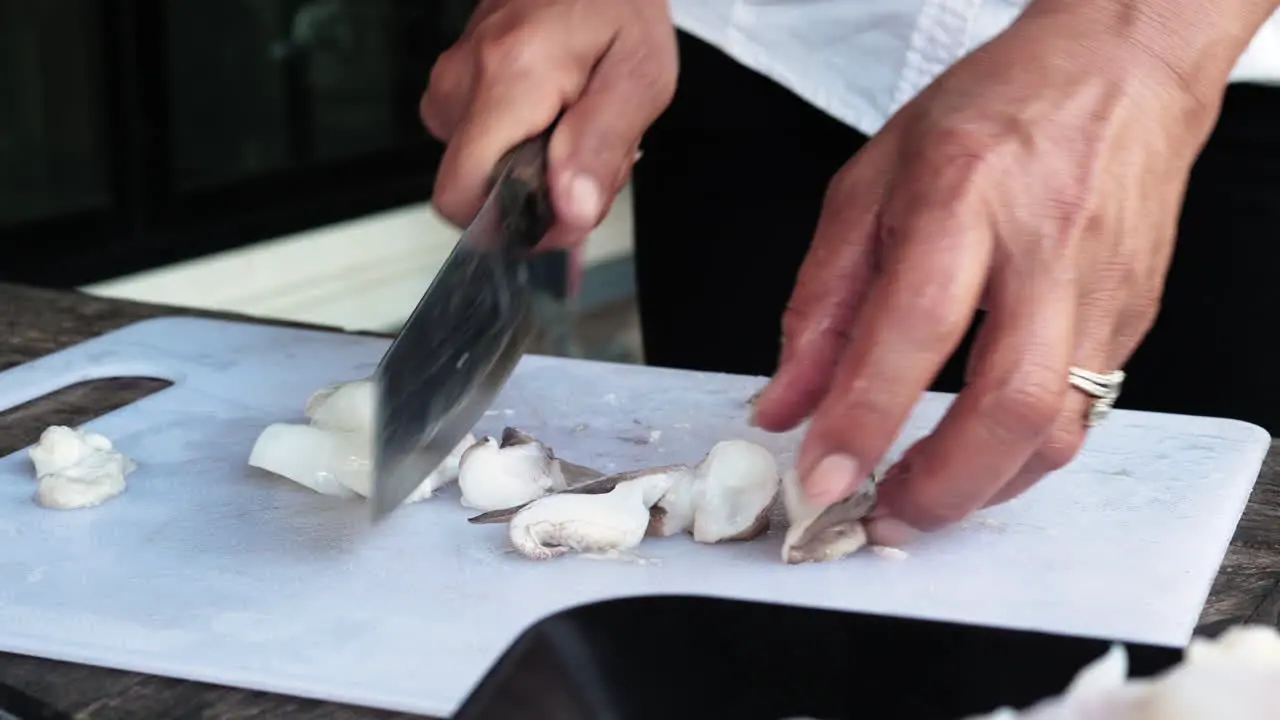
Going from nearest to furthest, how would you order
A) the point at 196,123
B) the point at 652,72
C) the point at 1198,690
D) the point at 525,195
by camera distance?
1. the point at 1198,690
2. the point at 525,195
3. the point at 652,72
4. the point at 196,123

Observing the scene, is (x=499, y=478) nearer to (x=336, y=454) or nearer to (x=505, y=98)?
(x=336, y=454)

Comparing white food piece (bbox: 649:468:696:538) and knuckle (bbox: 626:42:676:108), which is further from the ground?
knuckle (bbox: 626:42:676:108)

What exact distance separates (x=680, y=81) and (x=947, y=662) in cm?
77

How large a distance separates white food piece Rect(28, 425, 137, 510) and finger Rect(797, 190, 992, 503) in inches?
13.9

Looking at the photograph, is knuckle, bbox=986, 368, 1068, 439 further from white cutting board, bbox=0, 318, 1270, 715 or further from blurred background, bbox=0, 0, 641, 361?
blurred background, bbox=0, 0, 641, 361

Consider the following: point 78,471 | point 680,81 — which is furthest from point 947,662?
point 680,81

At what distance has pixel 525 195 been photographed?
0.93m

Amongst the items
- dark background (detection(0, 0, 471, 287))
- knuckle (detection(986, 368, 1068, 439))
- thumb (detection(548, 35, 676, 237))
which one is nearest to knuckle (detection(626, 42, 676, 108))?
thumb (detection(548, 35, 676, 237))

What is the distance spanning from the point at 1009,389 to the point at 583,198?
0.37 meters

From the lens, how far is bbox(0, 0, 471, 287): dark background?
2264 millimetres

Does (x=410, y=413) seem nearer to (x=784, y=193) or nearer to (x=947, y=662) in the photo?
(x=947, y=662)

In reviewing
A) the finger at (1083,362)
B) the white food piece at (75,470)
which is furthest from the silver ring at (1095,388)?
the white food piece at (75,470)

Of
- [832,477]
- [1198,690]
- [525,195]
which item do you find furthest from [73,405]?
[1198,690]

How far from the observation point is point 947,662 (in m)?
0.48
